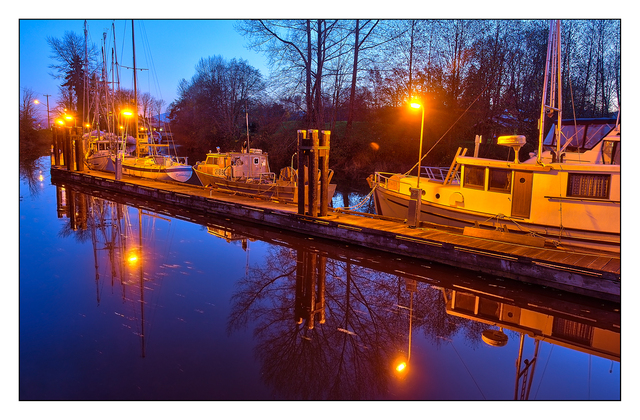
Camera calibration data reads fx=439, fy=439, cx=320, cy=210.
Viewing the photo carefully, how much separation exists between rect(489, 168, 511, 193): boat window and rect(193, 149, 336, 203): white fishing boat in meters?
6.48

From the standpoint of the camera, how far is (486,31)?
20.1 m

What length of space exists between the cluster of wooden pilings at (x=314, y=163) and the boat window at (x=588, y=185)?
609 centimetres

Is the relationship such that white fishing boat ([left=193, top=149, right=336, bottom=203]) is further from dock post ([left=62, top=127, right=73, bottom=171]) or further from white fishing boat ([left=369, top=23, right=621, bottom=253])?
dock post ([left=62, top=127, right=73, bottom=171])

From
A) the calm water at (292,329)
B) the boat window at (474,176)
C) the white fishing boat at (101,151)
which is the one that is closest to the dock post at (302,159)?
the calm water at (292,329)

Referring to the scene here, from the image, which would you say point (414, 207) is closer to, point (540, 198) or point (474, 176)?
point (474, 176)

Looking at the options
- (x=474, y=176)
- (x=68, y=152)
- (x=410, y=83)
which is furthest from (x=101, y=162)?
(x=474, y=176)

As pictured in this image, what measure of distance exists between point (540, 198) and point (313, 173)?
5.82 metres

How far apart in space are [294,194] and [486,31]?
1187 cm

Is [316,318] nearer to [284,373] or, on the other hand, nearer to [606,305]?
[284,373]

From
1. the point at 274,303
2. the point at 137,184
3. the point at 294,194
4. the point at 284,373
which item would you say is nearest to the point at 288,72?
the point at 137,184

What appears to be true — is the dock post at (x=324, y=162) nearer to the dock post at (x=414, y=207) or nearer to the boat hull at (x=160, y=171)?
the dock post at (x=414, y=207)

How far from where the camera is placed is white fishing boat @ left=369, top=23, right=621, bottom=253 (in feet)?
31.9

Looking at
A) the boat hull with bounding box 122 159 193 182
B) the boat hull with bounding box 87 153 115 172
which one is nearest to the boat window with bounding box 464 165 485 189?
the boat hull with bounding box 122 159 193 182

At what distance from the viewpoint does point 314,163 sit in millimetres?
12289
